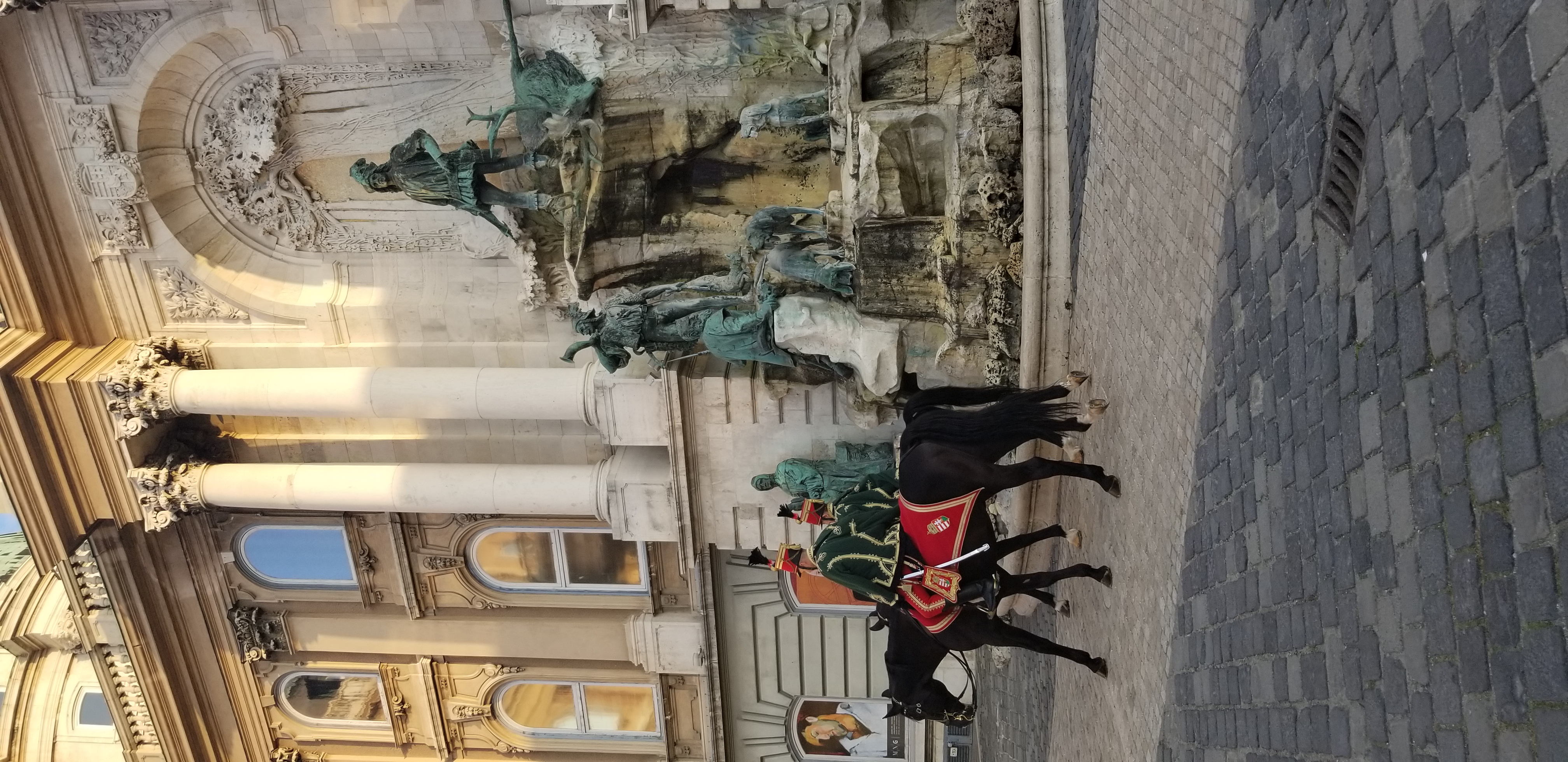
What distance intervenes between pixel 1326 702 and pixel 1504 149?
1.89 metres

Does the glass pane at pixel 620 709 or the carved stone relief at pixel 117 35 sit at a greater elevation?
the carved stone relief at pixel 117 35

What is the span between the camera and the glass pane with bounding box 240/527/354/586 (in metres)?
13.7

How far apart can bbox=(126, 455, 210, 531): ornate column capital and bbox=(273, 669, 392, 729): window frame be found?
320cm

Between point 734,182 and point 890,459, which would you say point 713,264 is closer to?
point 734,182

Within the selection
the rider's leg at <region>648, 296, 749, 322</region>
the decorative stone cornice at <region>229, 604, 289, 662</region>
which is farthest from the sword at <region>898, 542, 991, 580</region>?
the decorative stone cornice at <region>229, 604, 289, 662</region>

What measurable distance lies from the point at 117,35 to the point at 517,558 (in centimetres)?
744

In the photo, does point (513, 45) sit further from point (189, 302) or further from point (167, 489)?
point (167, 489)

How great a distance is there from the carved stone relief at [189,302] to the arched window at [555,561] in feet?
13.1

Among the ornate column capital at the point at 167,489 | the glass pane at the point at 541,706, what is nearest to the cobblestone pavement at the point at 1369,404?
the glass pane at the point at 541,706

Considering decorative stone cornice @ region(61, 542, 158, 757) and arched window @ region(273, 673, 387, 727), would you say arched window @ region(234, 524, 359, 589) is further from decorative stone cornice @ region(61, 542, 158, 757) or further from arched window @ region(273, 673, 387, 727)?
decorative stone cornice @ region(61, 542, 158, 757)

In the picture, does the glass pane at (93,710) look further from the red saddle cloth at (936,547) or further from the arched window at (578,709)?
the red saddle cloth at (936,547)

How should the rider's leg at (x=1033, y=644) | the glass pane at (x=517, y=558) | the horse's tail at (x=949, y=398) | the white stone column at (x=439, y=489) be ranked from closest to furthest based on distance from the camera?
the rider's leg at (x=1033, y=644) < the horse's tail at (x=949, y=398) < the white stone column at (x=439, y=489) < the glass pane at (x=517, y=558)

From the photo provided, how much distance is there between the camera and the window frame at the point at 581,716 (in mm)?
14039

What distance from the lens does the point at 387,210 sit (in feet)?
40.1
